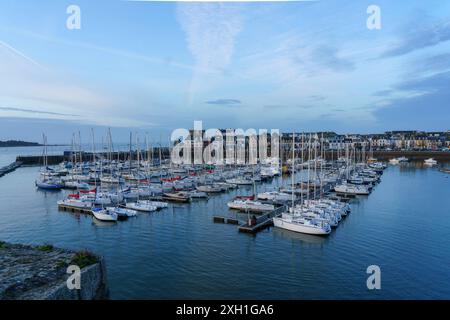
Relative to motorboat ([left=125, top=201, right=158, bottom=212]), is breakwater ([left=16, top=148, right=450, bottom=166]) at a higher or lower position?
higher

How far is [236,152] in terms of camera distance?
218ft

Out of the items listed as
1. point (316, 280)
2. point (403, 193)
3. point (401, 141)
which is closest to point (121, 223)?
point (316, 280)

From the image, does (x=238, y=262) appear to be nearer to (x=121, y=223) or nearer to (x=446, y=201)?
(x=121, y=223)

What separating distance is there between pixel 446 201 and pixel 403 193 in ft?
14.6

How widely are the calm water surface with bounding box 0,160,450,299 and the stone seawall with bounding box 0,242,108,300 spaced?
1.96 metres

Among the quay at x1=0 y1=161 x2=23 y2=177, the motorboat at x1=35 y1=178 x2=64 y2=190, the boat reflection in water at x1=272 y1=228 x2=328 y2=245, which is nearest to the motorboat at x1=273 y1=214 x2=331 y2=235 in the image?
the boat reflection in water at x1=272 y1=228 x2=328 y2=245

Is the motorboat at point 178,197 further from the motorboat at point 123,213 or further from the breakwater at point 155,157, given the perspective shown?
the breakwater at point 155,157

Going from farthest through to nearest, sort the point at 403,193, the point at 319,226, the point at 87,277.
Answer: the point at 403,193 → the point at 319,226 → the point at 87,277

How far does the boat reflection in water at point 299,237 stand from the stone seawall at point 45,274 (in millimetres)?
11254

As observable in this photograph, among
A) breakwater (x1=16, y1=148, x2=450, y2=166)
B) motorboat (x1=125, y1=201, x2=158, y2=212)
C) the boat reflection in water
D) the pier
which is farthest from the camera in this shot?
breakwater (x1=16, y1=148, x2=450, y2=166)

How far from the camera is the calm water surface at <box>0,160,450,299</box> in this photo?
12.7 meters

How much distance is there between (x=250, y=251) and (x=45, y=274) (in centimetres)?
998

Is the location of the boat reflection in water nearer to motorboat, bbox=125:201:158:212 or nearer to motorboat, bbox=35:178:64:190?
motorboat, bbox=125:201:158:212

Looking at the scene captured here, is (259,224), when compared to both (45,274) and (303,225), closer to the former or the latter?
(303,225)
